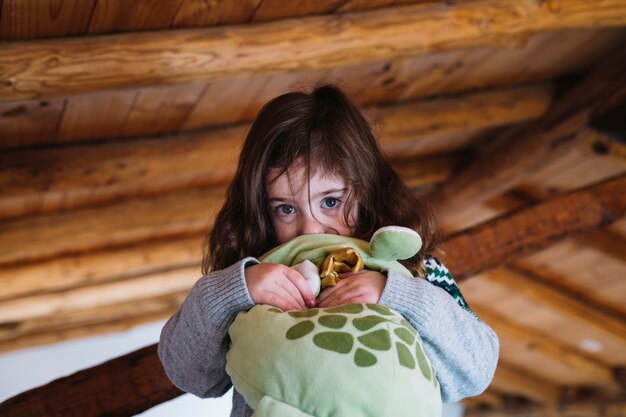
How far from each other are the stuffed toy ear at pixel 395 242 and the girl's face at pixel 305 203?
126mm

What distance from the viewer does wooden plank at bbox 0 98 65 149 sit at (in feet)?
8.25

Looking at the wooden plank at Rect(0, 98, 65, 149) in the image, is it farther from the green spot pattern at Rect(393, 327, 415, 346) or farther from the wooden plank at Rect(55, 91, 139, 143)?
the green spot pattern at Rect(393, 327, 415, 346)

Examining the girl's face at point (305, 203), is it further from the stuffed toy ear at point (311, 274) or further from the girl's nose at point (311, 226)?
the stuffed toy ear at point (311, 274)

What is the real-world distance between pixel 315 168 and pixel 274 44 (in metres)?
1.03

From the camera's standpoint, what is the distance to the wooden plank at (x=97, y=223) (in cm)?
334

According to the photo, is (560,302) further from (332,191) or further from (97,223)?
(332,191)

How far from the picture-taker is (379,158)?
1.55 m

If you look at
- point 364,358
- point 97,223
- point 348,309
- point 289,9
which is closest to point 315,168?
point 348,309

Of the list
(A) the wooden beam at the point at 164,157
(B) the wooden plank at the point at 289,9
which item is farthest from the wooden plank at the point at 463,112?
(B) the wooden plank at the point at 289,9

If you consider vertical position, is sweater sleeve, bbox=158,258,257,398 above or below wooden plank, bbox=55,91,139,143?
above

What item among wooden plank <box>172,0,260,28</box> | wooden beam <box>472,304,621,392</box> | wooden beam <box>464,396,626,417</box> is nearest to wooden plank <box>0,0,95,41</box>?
wooden plank <box>172,0,260,28</box>

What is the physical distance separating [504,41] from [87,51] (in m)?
1.33

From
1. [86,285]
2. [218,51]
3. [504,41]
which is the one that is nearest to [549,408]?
[86,285]

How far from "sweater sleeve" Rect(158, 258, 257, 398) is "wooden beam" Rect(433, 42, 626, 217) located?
2.50 meters
